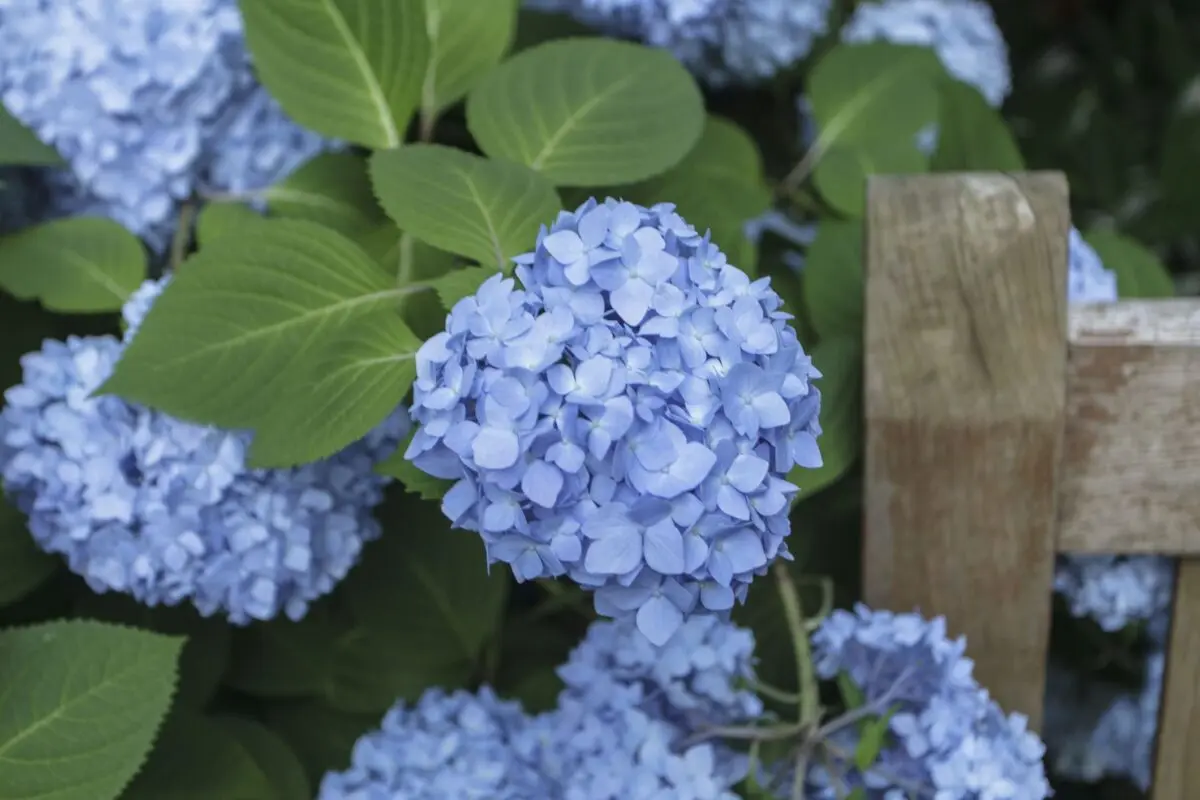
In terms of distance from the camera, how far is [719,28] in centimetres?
100

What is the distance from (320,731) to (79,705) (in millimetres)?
271

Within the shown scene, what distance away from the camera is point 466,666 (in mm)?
923

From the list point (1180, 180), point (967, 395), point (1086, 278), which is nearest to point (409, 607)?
point (967, 395)

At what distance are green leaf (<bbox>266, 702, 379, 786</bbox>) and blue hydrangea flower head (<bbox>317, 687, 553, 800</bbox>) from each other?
12cm

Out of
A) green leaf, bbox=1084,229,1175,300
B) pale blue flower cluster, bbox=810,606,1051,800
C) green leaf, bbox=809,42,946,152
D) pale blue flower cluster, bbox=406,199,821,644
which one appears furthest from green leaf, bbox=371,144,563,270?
green leaf, bbox=1084,229,1175,300

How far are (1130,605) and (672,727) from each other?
1.09 ft

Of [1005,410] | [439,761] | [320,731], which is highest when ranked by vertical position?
[1005,410]

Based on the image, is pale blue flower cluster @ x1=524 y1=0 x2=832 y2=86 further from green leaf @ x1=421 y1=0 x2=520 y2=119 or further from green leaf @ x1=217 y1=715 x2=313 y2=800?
green leaf @ x1=217 y1=715 x2=313 y2=800

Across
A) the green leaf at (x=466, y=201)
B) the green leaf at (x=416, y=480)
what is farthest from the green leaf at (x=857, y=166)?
the green leaf at (x=416, y=480)

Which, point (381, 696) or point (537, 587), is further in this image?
point (537, 587)

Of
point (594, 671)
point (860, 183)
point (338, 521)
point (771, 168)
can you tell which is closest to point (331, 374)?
point (338, 521)

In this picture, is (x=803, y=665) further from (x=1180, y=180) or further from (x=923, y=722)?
(x=1180, y=180)

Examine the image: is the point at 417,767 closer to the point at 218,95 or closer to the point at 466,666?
the point at 466,666

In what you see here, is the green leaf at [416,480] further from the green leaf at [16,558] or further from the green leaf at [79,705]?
the green leaf at [16,558]
